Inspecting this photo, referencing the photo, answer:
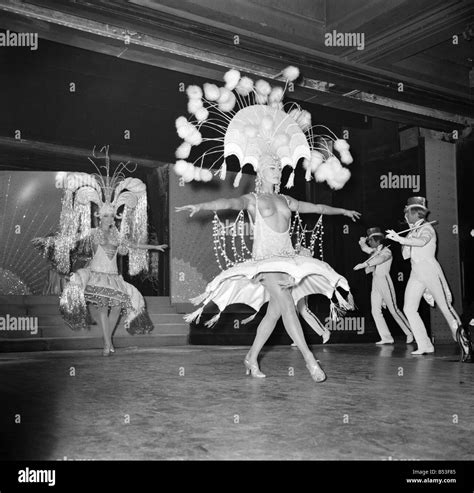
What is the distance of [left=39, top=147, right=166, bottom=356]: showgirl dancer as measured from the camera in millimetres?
6422

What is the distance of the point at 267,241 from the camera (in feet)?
14.0

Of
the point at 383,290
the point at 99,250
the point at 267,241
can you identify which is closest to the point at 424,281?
the point at 383,290

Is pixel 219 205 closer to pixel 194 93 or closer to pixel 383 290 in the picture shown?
pixel 194 93

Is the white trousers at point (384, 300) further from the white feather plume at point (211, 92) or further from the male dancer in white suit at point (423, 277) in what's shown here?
the white feather plume at point (211, 92)

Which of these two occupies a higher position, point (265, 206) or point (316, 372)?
point (265, 206)

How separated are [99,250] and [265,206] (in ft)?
9.92

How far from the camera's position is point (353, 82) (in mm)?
8570

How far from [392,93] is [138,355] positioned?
19.3 feet

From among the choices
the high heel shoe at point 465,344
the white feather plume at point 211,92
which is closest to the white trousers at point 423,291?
the high heel shoe at point 465,344

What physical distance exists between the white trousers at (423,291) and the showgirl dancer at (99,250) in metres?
2.88

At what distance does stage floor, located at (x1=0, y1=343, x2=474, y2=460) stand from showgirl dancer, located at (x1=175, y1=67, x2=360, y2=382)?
0.53m

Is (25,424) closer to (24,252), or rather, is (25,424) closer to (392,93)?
(392,93)

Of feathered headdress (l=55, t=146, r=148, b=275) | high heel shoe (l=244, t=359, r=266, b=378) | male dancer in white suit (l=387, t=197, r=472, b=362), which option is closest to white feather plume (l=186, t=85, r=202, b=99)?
high heel shoe (l=244, t=359, r=266, b=378)

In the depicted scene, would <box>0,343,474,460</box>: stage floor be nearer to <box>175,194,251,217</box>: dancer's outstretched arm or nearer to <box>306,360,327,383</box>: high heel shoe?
<box>306,360,327,383</box>: high heel shoe
